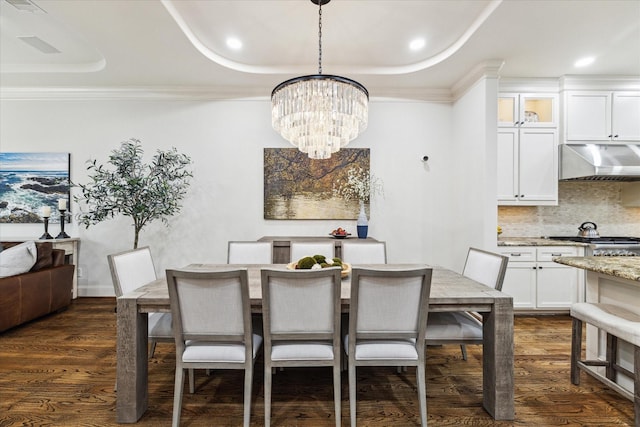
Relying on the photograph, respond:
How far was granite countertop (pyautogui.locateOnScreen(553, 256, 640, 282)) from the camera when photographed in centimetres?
177

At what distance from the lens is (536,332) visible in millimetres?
3141

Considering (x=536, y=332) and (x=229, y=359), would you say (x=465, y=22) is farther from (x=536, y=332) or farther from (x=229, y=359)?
(x=229, y=359)

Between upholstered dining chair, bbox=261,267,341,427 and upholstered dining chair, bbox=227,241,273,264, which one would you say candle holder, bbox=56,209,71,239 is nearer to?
upholstered dining chair, bbox=227,241,273,264

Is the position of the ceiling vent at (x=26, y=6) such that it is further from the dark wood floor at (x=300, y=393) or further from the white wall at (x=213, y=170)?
the dark wood floor at (x=300, y=393)

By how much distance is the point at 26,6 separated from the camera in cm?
271

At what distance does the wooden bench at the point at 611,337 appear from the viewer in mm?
1679

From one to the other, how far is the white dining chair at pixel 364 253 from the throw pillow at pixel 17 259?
10.8ft

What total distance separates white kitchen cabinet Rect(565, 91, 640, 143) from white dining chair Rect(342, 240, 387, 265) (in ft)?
9.31

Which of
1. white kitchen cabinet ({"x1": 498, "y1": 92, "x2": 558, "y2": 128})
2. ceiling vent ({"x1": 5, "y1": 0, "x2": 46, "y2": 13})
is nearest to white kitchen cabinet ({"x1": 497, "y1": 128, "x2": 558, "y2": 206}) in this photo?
white kitchen cabinet ({"x1": 498, "y1": 92, "x2": 558, "y2": 128})

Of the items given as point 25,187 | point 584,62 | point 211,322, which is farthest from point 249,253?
point 584,62

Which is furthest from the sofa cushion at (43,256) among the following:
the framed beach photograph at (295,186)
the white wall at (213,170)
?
the framed beach photograph at (295,186)

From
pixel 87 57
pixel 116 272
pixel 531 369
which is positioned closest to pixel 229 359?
pixel 116 272

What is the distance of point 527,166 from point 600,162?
70 cm

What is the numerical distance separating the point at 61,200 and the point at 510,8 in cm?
533
